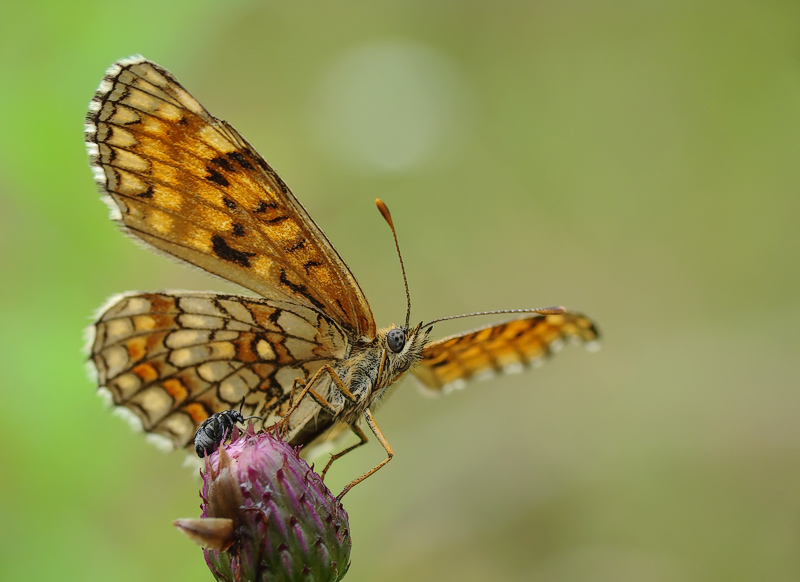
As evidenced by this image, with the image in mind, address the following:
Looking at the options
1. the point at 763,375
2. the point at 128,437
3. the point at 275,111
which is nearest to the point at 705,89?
the point at 763,375

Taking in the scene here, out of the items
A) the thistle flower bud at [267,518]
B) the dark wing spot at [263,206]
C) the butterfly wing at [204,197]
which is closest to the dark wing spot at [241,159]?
the butterfly wing at [204,197]

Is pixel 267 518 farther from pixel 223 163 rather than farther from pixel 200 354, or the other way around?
pixel 223 163

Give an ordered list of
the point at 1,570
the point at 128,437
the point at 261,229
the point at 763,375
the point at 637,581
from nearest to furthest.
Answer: the point at 261,229, the point at 1,570, the point at 128,437, the point at 637,581, the point at 763,375

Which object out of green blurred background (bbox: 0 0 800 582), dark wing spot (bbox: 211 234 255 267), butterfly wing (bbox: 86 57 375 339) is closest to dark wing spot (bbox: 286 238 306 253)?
butterfly wing (bbox: 86 57 375 339)

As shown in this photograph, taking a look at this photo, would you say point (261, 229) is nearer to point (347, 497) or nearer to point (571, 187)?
point (347, 497)

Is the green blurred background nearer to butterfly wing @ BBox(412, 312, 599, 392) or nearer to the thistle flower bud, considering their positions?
butterfly wing @ BBox(412, 312, 599, 392)

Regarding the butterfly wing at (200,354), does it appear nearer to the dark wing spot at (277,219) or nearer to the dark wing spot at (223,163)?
the dark wing spot at (277,219)

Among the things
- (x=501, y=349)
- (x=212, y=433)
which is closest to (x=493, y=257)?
(x=501, y=349)

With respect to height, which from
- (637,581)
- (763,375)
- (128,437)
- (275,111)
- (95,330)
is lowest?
(637,581)
